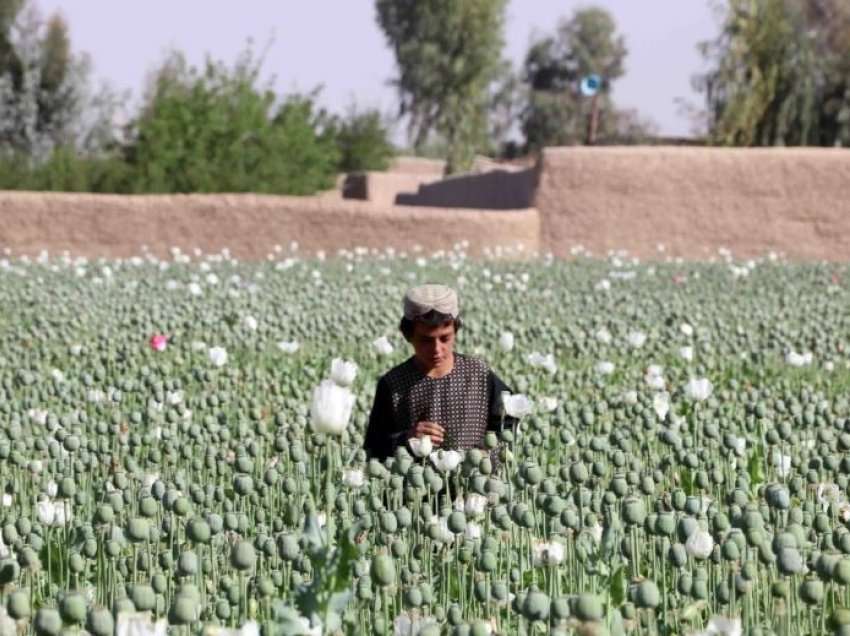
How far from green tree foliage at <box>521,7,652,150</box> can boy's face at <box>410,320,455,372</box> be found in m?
76.3

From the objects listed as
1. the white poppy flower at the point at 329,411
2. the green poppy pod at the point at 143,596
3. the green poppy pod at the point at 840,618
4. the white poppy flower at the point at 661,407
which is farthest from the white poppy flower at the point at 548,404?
the green poppy pod at the point at 143,596

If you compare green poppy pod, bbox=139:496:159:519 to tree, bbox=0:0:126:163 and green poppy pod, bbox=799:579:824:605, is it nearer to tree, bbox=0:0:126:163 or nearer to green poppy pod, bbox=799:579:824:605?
green poppy pod, bbox=799:579:824:605

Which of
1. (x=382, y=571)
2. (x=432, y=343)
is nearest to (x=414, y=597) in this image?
(x=382, y=571)

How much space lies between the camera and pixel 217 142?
28141 millimetres

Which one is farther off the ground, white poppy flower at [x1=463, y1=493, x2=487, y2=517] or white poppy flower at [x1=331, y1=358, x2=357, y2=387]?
white poppy flower at [x1=331, y1=358, x2=357, y2=387]

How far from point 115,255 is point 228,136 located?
7.88 m

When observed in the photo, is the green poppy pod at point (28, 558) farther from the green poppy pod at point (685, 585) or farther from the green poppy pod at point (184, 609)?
the green poppy pod at point (685, 585)

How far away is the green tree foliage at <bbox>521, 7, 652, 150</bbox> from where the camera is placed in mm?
81688

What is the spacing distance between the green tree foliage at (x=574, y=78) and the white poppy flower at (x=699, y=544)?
78118mm

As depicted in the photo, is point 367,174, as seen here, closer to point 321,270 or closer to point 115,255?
point 115,255

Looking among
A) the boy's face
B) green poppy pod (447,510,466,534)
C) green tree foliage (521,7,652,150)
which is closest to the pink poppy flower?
the boy's face

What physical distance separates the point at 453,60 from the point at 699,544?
54493mm

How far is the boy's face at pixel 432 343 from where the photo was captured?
5.41 metres

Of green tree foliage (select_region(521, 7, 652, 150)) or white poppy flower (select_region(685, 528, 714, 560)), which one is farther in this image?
green tree foliage (select_region(521, 7, 652, 150))
